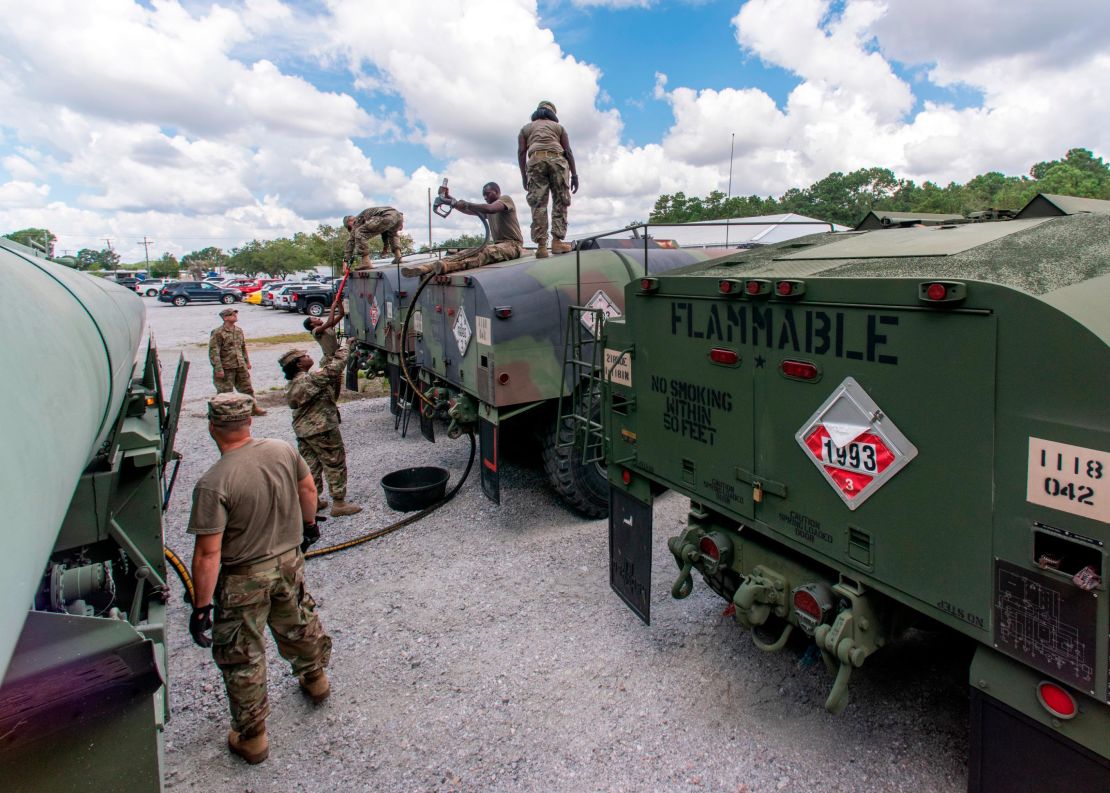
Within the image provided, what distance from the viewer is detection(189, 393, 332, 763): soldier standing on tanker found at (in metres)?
3.29

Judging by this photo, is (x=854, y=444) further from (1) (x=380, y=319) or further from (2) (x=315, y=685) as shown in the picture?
(1) (x=380, y=319)

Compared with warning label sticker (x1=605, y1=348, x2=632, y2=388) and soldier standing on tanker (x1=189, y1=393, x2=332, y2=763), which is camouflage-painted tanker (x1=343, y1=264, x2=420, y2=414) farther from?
soldier standing on tanker (x1=189, y1=393, x2=332, y2=763)

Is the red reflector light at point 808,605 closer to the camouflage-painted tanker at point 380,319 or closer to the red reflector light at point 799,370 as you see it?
the red reflector light at point 799,370

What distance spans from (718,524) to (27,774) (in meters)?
3.08

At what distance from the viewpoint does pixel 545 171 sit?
24.4ft

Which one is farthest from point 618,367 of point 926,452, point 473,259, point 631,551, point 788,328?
point 473,259

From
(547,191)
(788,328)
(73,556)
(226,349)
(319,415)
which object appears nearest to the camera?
(788,328)

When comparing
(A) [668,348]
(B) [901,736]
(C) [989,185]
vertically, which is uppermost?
(C) [989,185]

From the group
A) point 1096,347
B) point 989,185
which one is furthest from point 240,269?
point 1096,347

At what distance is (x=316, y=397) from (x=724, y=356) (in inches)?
165

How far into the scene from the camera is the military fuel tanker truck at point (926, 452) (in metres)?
2.20

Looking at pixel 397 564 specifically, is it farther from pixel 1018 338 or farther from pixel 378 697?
pixel 1018 338

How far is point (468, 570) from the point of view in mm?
5547

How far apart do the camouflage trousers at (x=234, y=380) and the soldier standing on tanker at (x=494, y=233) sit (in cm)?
472
